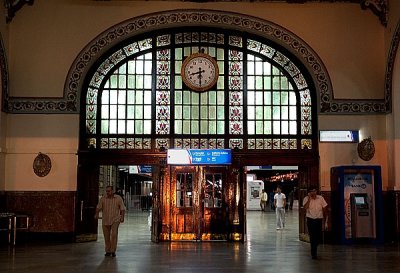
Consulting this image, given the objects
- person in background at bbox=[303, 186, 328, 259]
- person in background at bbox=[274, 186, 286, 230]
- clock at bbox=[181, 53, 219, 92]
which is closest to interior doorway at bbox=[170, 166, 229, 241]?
clock at bbox=[181, 53, 219, 92]

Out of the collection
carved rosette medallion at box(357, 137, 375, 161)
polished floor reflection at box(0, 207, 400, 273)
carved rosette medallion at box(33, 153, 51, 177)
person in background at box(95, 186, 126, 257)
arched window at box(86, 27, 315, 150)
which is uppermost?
arched window at box(86, 27, 315, 150)

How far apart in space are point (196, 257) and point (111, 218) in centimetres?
190

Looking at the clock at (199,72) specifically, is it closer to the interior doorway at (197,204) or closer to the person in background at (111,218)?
the interior doorway at (197,204)

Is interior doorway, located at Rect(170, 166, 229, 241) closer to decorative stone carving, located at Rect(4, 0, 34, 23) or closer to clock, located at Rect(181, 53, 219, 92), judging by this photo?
clock, located at Rect(181, 53, 219, 92)

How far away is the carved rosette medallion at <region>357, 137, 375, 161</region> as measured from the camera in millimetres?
15828

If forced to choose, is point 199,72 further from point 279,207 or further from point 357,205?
point 279,207

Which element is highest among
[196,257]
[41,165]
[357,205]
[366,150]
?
[366,150]

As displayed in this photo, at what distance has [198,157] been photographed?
15.6 meters

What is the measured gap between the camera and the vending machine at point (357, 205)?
15297 millimetres

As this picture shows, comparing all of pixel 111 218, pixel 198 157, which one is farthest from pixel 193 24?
pixel 111 218

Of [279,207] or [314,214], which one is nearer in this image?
[314,214]

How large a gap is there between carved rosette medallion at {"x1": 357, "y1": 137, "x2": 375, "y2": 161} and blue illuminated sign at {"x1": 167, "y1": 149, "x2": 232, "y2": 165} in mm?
3348

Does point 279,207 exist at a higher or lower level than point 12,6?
lower

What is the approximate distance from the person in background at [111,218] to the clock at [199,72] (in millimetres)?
4508
